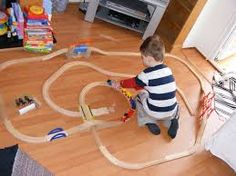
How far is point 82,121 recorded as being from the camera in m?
2.14

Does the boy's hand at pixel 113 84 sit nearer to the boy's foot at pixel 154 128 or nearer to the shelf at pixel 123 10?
the boy's foot at pixel 154 128

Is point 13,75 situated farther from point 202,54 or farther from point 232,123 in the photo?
point 202,54

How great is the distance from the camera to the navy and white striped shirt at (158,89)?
208 cm

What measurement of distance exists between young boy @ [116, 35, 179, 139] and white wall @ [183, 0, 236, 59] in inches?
46.9

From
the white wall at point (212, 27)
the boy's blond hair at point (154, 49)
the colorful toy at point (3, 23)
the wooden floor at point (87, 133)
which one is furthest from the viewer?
the white wall at point (212, 27)

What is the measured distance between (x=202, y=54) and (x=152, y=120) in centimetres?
137

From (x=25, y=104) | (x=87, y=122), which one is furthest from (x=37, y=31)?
(x=87, y=122)

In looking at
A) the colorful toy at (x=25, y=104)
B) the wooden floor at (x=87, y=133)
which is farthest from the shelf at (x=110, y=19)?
the colorful toy at (x=25, y=104)

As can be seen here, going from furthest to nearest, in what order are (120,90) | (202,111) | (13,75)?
(202,111) < (120,90) < (13,75)

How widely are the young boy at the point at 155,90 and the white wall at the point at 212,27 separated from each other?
3.90ft

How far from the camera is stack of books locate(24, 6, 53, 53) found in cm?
241

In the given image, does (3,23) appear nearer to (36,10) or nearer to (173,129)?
(36,10)

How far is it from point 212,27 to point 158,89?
1.41 m

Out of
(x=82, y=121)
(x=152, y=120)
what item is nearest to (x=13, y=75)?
(x=82, y=121)
